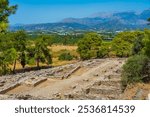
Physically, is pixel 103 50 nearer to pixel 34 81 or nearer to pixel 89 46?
pixel 89 46

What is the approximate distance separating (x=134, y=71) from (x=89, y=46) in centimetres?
3733

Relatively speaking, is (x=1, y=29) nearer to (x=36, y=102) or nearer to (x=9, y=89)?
(x=36, y=102)

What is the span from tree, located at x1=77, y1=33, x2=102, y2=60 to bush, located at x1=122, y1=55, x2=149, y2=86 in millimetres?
35578

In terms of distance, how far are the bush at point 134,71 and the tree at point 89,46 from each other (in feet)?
117

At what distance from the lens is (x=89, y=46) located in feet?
204

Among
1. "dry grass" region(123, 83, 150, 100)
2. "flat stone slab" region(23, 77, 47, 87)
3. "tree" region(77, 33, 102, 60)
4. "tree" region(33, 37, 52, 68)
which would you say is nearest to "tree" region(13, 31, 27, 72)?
"tree" region(33, 37, 52, 68)

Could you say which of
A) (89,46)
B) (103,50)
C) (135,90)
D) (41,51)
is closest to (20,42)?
(41,51)

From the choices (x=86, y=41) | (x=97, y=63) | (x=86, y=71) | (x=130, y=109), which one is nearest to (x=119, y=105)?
(x=130, y=109)

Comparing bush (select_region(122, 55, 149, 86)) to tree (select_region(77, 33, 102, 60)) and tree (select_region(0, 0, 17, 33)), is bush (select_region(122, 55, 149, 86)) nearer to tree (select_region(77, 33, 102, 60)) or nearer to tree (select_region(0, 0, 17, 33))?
tree (select_region(0, 0, 17, 33))

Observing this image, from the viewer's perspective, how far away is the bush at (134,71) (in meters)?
24.9

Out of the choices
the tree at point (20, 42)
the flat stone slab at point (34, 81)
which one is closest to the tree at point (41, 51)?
the tree at point (20, 42)

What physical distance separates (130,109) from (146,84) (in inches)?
753

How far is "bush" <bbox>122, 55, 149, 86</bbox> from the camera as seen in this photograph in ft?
81.7

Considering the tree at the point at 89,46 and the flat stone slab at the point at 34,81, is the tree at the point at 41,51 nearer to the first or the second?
the tree at the point at 89,46
